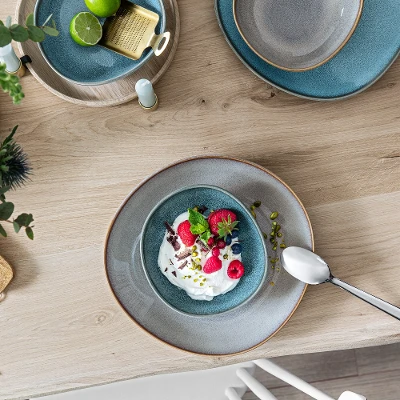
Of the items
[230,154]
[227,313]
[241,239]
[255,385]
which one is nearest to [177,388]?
[255,385]

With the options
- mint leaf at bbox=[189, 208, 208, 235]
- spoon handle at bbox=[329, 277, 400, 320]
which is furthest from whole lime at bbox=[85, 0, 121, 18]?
spoon handle at bbox=[329, 277, 400, 320]

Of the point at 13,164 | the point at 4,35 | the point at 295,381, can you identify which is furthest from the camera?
the point at 295,381

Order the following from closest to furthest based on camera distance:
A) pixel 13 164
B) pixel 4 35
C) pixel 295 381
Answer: pixel 4 35 → pixel 13 164 → pixel 295 381

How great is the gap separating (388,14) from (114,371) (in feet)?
2.54

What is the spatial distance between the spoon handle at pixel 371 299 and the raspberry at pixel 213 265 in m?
0.19

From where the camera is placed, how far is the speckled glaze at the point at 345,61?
953mm

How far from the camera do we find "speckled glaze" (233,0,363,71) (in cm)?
97

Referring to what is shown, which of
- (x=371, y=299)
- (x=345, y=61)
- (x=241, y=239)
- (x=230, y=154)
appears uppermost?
(x=345, y=61)

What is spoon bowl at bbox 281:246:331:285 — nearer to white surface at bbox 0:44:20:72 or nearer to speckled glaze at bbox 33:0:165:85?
speckled glaze at bbox 33:0:165:85

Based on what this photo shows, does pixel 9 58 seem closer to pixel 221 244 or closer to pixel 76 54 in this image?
pixel 76 54

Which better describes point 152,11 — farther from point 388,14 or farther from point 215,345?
point 215,345

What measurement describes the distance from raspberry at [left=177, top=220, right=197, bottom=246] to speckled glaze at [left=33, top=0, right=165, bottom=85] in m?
0.28

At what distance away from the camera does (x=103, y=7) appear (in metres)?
0.93

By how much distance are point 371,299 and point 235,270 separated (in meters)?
0.24
